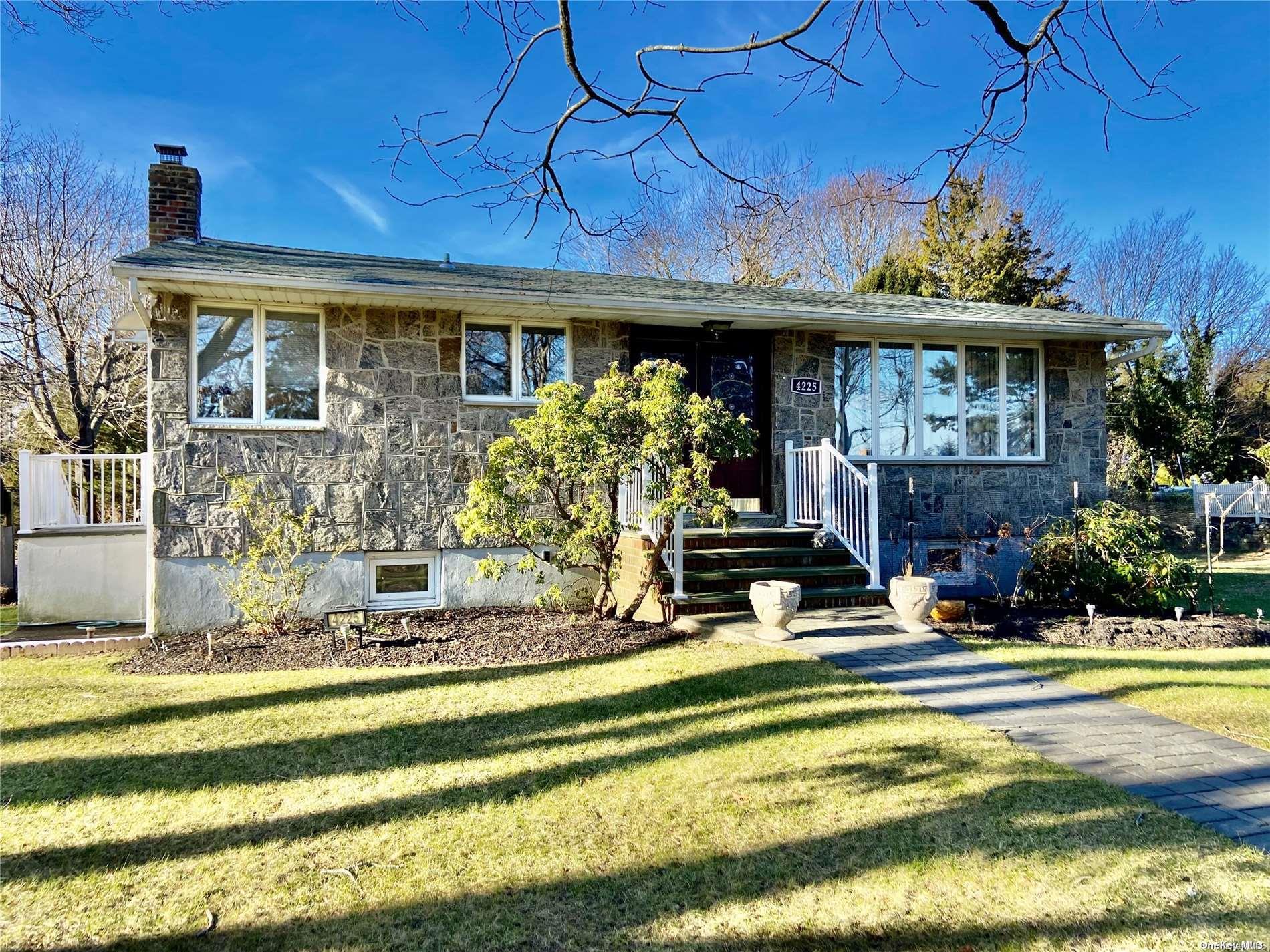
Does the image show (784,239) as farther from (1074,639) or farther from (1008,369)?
(1074,639)

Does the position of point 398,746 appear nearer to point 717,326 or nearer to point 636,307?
point 636,307

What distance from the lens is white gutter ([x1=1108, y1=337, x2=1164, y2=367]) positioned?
31.3 feet

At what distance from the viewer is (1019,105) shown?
366 centimetres

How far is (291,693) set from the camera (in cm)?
507

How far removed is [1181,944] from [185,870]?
349 cm

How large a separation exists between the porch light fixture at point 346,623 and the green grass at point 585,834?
1.45 m

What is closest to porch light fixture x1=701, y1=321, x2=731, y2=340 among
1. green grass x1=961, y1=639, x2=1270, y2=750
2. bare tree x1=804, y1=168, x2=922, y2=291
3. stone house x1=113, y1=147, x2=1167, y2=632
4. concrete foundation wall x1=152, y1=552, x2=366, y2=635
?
stone house x1=113, y1=147, x2=1167, y2=632

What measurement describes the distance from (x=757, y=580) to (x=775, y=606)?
4.42ft

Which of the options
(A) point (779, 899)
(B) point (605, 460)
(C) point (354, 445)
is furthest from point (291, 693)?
(A) point (779, 899)

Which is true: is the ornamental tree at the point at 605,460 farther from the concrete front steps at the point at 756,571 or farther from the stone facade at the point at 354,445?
the stone facade at the point at 354,445

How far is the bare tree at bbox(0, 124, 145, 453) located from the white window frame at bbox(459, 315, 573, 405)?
28.7 feet

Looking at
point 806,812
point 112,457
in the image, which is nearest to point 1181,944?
point 806,812

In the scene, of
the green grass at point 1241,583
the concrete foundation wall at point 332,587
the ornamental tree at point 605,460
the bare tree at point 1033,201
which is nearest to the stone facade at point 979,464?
the green grass at point 1241,583

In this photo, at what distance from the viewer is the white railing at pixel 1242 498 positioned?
15383mm
